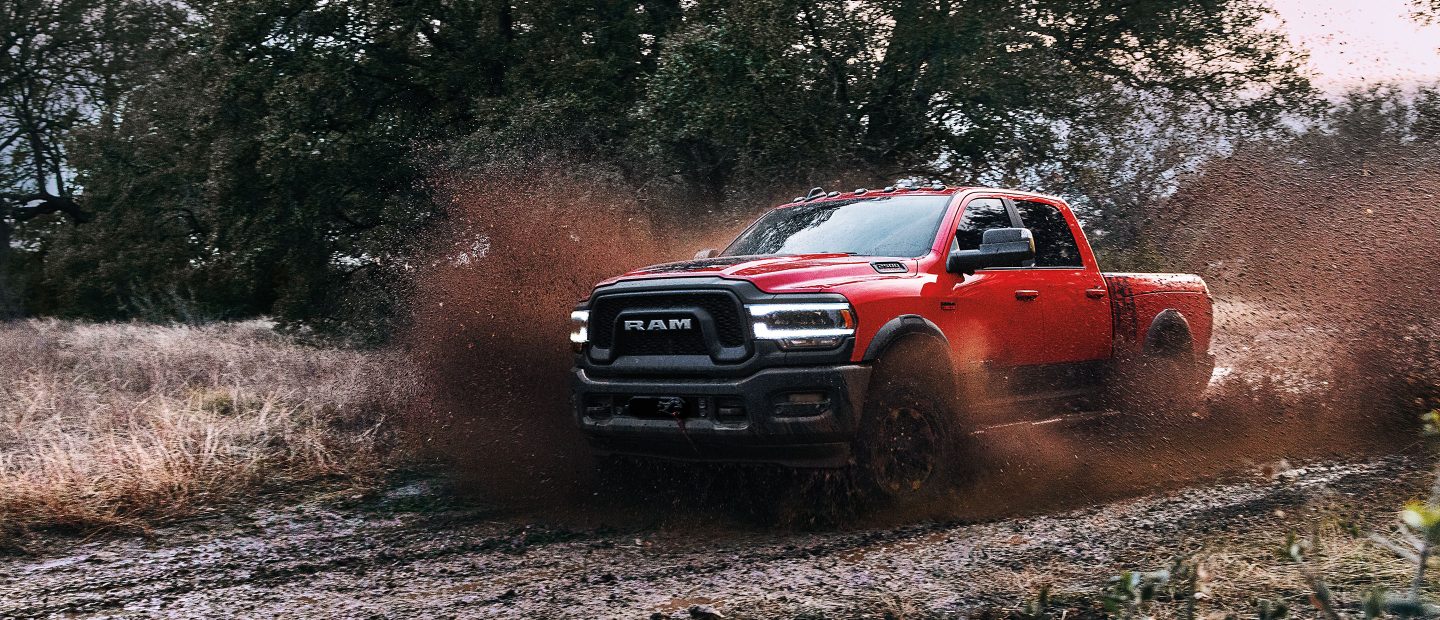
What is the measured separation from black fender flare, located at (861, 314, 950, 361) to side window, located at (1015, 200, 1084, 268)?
5.02 ft

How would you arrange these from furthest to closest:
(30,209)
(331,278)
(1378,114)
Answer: (30,209) < (331,278) < (1378,114)

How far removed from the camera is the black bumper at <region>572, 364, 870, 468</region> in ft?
17.9

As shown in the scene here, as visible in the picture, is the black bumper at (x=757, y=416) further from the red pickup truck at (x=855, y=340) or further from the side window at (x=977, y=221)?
the side window at (x=977, y=221)

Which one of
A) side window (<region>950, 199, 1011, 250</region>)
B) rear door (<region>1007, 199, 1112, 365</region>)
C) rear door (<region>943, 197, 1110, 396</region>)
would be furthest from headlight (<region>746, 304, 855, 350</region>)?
rear door (<region>1007, 199, 1112, 365</region>)

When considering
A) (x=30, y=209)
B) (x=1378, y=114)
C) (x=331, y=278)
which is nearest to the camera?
(x=1378, y=114)

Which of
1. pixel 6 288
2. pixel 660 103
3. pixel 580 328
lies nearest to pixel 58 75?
pixel 6 288

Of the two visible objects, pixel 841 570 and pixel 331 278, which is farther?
pixel 331 278

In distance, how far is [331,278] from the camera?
735 inches

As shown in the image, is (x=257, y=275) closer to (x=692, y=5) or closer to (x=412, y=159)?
(x=412, y=159)

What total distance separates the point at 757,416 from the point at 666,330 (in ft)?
2.34

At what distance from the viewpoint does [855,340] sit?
5.62 metres

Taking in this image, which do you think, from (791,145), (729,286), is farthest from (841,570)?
(791,145)

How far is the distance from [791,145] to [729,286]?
27.8 ft

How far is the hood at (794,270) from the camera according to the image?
5672mm
